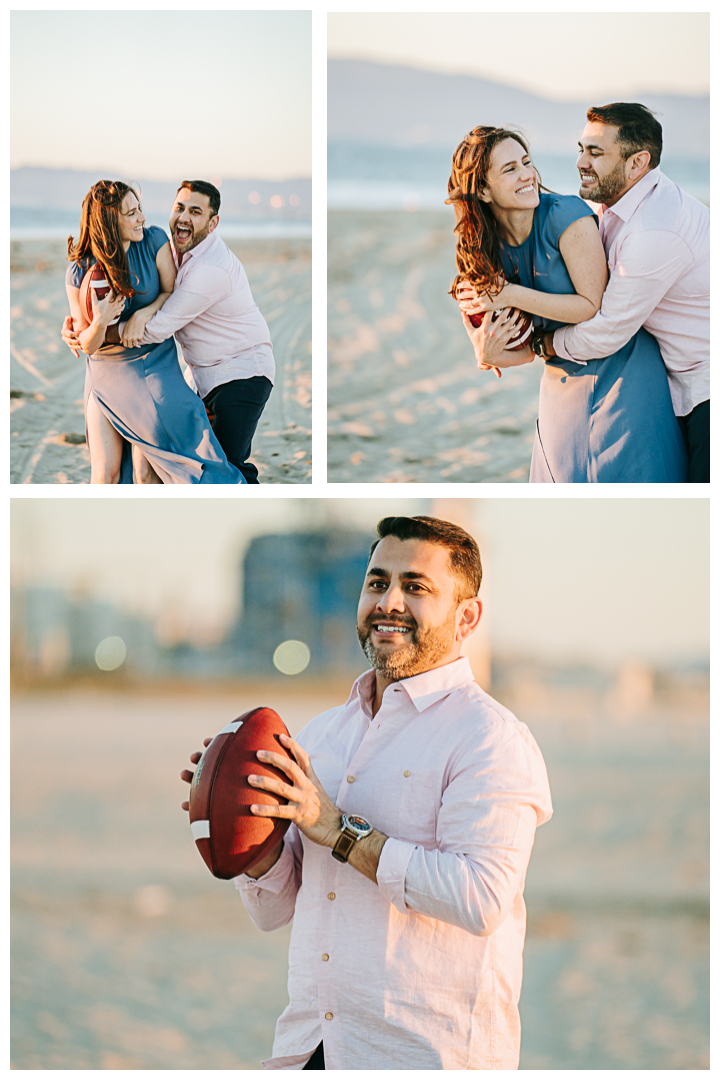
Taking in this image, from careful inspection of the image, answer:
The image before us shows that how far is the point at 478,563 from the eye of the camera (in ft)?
8.14

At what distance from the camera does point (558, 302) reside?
2.73 m

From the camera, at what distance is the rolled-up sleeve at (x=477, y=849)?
2090mm

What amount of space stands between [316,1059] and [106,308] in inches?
76.6

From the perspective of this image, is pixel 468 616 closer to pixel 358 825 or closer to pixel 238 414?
pixel 358 825

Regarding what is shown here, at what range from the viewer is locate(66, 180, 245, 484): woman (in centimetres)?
284

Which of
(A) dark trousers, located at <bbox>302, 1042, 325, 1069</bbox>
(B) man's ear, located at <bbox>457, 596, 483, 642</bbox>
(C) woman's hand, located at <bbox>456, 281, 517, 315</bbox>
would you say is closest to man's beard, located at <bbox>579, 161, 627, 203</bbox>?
(C) woman's hand, located at <bbox>456, 281, 517, 315</bbox>

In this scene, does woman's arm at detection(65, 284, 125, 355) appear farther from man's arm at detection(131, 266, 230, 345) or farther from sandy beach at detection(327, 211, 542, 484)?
sandy beach at detection(327, 211, 542, 484)

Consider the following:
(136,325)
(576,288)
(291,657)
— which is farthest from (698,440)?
(291,657)

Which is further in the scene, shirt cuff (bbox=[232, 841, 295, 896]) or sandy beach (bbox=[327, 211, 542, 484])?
sandy beach (bbox=[327, 211, 542, 484])

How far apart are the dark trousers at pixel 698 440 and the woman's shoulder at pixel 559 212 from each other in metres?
0.60

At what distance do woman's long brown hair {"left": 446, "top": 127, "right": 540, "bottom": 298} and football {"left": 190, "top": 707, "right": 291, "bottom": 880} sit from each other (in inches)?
50.9

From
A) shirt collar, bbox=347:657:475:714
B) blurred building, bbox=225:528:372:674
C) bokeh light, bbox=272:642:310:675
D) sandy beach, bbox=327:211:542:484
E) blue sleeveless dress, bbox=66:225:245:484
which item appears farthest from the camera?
bokeh light, bbox=272:642:310:675

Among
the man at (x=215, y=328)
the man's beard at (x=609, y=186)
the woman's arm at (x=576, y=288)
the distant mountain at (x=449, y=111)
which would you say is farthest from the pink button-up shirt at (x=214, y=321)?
the man's beard at (x=609, y=186)

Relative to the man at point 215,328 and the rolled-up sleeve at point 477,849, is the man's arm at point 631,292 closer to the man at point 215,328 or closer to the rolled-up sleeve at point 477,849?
the man at point 215,328
